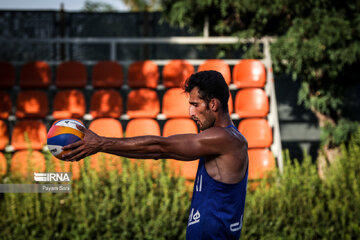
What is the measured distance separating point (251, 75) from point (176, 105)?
147 centimetres

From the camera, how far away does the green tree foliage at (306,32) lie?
6.51m

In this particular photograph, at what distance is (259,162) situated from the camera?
6172mm

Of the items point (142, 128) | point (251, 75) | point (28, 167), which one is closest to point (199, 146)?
point (28, 167)

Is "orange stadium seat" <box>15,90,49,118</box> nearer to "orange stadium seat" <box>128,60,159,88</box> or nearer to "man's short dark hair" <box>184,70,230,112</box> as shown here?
"orange stadium seat" <box>128,60,159,88</box>

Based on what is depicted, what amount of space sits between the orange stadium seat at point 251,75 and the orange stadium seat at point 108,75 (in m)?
2.14

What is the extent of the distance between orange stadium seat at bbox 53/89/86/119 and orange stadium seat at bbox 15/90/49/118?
0.25 m

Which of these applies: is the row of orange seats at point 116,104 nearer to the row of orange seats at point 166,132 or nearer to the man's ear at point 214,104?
the row of orange seats at point 166,132

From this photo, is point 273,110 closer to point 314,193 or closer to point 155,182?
point 314,193

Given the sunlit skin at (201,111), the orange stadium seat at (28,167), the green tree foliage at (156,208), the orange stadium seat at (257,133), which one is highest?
the sunlit skin at (201,111)

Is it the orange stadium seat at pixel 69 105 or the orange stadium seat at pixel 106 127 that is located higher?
the orange stadium seat at pixel 69 105

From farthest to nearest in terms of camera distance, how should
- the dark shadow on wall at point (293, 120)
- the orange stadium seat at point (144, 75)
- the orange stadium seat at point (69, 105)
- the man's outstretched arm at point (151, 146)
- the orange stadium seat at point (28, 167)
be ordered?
1. the dark shadow on wall at point (293, 120)
2. the orange stadium seat at point (144, 75)
3. the orange stadium seat at point (69, 105)
4. the orange stadium seat at point (28, 167)
5. the man's outstretched arm at point (151, 146)

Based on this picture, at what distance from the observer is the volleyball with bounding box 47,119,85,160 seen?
222cm

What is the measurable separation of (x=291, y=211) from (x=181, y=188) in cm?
149

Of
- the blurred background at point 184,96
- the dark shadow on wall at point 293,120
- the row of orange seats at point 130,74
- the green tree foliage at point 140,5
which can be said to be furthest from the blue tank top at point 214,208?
the green tree foliage at point 140,5
